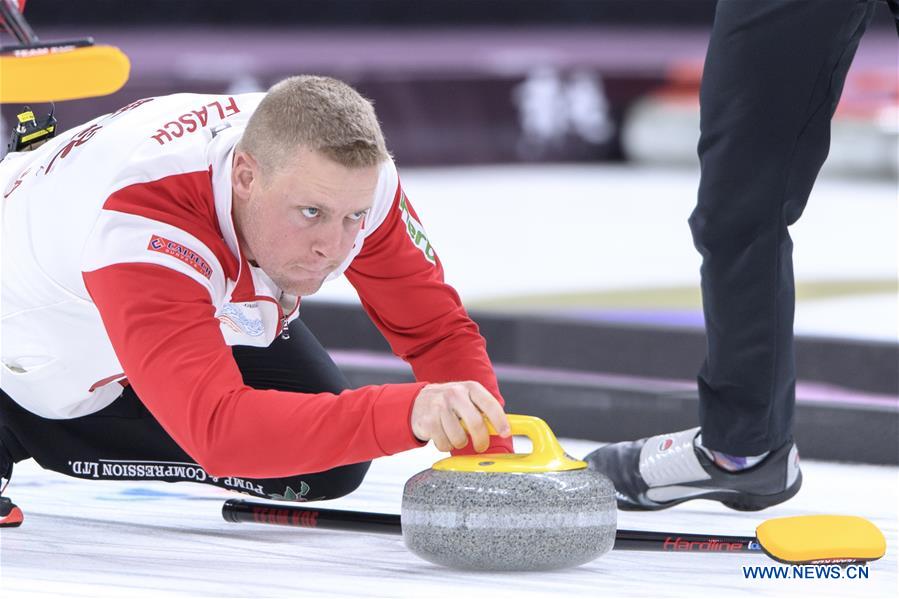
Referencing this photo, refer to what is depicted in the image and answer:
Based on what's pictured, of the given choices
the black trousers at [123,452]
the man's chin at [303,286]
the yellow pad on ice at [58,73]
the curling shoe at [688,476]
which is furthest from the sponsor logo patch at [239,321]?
the curling shoe at [688,476]

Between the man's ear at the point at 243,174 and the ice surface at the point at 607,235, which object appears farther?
the ice surface at the point at 607,235

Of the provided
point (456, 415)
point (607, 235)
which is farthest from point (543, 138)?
point (456, 415)

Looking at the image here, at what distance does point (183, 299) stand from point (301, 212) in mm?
182

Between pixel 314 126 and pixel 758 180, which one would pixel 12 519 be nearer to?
pixel 314 126

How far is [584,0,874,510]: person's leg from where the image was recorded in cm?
229

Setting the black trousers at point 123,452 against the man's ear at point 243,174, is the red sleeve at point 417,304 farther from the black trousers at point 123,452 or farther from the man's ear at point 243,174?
the man's ear at point 243,174

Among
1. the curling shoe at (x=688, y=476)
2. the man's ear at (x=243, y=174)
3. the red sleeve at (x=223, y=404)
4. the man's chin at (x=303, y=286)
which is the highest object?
the man's ear at (x=243, y=174)

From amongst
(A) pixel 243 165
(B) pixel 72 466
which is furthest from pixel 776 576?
(B) pixel 72 466

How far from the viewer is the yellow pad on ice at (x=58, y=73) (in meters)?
2.34

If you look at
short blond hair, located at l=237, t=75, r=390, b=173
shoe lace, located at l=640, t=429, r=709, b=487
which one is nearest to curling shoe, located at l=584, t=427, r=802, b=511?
shoe lace, located at l=640, t=429, r=709, b=487

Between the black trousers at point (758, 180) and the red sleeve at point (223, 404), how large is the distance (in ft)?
2.24

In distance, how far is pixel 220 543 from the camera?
2.26m

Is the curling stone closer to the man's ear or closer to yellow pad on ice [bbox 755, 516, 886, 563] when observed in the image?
yellow pad on ice [bbox 755, 516, 886, 563]

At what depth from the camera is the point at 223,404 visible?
1.90 meters
